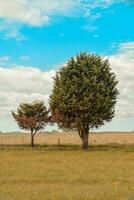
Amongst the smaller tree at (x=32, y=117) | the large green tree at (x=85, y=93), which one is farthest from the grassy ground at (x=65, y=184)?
the smaller tree at (x=32, y=117)

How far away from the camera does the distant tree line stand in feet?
265

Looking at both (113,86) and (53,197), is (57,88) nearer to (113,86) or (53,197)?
(113,86)

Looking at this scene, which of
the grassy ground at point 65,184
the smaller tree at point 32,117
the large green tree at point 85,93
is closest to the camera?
the grassy ground at point 65,184

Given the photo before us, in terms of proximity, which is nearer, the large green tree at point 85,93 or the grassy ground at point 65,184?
the grassy ground at point 65,184

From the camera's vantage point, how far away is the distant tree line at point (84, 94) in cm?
8062

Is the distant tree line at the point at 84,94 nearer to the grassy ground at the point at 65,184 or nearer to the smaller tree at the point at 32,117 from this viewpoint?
the smaller tree at the point at 32,117

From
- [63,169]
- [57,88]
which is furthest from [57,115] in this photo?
[63,169]

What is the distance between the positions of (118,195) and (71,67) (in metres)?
59.5

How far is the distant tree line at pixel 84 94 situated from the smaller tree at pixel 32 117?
13545mm

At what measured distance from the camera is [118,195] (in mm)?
24703

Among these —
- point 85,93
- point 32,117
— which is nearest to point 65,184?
point 85,93

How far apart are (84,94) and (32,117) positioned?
2229cm

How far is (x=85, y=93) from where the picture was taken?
80688mm

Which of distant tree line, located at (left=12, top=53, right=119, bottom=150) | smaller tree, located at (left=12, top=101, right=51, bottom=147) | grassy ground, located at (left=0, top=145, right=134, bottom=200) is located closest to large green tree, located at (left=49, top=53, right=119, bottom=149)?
distant tree line, located at (left=12, top=53, right=119, bottom=150)
